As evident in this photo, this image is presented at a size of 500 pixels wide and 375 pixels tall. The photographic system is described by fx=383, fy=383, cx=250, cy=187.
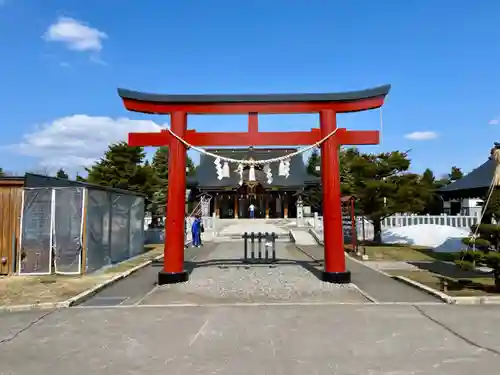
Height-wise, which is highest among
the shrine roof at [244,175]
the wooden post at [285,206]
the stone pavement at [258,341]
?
the shrine roof at [244,175]

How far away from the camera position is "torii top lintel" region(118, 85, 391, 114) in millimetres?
10523

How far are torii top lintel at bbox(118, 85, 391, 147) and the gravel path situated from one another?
12.3 feet

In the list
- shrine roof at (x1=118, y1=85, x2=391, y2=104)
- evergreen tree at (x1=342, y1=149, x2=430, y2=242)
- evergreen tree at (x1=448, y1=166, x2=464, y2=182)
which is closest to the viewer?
shrine roof at (x1=118, y1=85, x2=391, y2=104)

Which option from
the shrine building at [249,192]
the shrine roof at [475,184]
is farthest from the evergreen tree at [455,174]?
the shrine roof at [475,184]

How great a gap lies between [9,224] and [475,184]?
683 inches

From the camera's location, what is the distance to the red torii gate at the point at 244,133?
33.8 feet

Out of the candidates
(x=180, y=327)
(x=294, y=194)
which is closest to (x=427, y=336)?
(x=180, y=327)

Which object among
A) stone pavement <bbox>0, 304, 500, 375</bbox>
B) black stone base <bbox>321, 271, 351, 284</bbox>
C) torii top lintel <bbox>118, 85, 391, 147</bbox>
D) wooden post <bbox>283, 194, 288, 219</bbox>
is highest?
torii top lintel <bbox>118, 85, 391, 147</bbox>

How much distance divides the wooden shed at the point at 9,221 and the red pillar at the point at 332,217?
9405mm

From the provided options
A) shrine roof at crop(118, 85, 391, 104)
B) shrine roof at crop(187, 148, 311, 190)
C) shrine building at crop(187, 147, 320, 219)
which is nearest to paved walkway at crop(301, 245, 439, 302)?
shrine roof at crop(118, 85, 391, 104)

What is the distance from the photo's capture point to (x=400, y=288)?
9.51m

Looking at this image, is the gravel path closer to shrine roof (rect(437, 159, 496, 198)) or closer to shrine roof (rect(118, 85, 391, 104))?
shrine roof (rect(118, 85, 391, 104))

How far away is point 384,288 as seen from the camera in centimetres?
955

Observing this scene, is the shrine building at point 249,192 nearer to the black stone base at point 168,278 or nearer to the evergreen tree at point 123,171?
the evergreen tree at point 123,171
